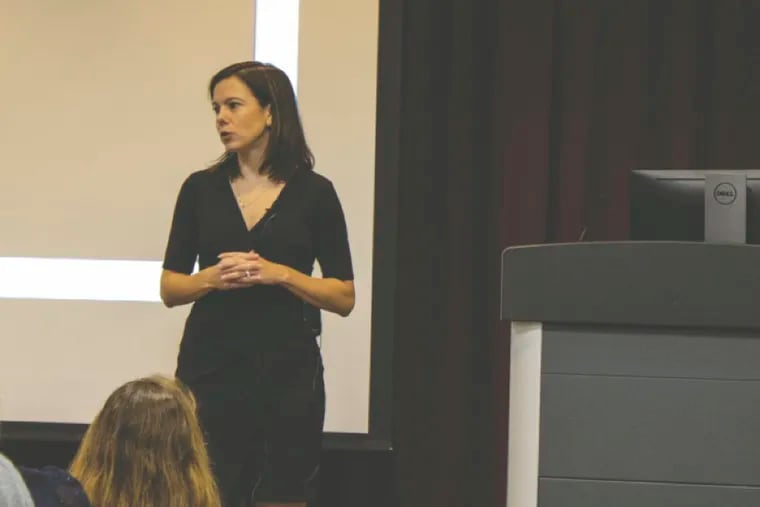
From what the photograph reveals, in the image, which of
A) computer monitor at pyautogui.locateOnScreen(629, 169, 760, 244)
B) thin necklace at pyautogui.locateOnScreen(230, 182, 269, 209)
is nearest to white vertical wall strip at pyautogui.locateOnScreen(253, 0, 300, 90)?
thin necklace at pyautogui.locateOnScreen(230, 182, 269, 209)

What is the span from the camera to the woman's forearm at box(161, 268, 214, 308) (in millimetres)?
2168

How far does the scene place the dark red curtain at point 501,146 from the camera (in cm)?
347

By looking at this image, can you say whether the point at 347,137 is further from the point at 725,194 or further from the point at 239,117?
the point at 725,194

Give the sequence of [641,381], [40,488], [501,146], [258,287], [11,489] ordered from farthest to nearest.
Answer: [501,146]
[258,287]
[641,381]
[40,488]
[11,489]

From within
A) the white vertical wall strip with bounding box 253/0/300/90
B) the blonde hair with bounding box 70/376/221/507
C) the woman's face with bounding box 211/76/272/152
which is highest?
the white vertical wall strip with bounding box 253/0/300/90

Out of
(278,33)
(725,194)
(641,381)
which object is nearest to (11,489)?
(641,381)

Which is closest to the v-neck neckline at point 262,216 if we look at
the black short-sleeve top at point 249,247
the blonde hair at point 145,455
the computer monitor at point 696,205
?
the black short-sleeve top at point 249,247

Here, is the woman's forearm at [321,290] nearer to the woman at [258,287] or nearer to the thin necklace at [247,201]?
the woman at [258,287]

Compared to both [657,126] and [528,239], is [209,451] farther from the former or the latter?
[657,126]

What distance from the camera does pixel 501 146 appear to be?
349cm

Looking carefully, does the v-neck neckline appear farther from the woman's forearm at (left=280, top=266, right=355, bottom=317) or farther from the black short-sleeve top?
the woman's forearm at (left=280, top=266, right=355, bottom=317)

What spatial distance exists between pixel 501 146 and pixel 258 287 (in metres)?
1.52

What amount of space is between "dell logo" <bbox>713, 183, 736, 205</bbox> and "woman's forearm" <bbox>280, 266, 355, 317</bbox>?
2.49 ft

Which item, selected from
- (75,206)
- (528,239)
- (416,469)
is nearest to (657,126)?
(528,239)
